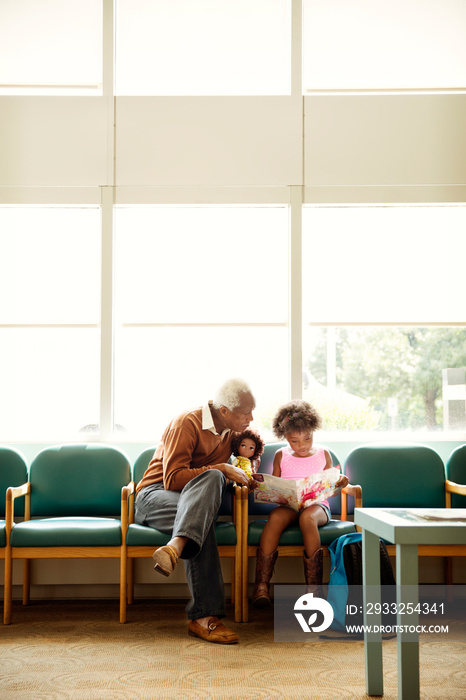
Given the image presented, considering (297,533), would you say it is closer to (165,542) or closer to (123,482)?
(165,542)

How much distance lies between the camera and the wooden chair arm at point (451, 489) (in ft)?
11.8

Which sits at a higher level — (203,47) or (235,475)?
(203,47)

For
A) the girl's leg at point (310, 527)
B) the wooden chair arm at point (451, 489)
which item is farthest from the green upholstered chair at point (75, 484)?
the wooden chair arm at point (451, 489)

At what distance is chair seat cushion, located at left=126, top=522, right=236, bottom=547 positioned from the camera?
3227 mm

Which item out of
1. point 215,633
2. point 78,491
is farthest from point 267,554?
point 78,491

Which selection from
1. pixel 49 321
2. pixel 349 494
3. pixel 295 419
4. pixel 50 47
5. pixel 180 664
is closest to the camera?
pixel 180 664

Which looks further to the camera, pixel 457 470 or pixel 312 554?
pixel 457 470

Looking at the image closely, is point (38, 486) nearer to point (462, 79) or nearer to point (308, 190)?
point (308, 190)

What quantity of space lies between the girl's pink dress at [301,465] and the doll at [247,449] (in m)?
0.17

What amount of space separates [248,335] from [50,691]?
245 cm

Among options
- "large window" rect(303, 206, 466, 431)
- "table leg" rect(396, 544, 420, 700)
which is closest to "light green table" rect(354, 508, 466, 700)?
"table leg" rect(396, 544, 420, 700)

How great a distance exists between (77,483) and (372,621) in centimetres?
202

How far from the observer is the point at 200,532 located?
2.99 metres

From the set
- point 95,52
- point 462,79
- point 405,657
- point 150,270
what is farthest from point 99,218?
point 405,657
